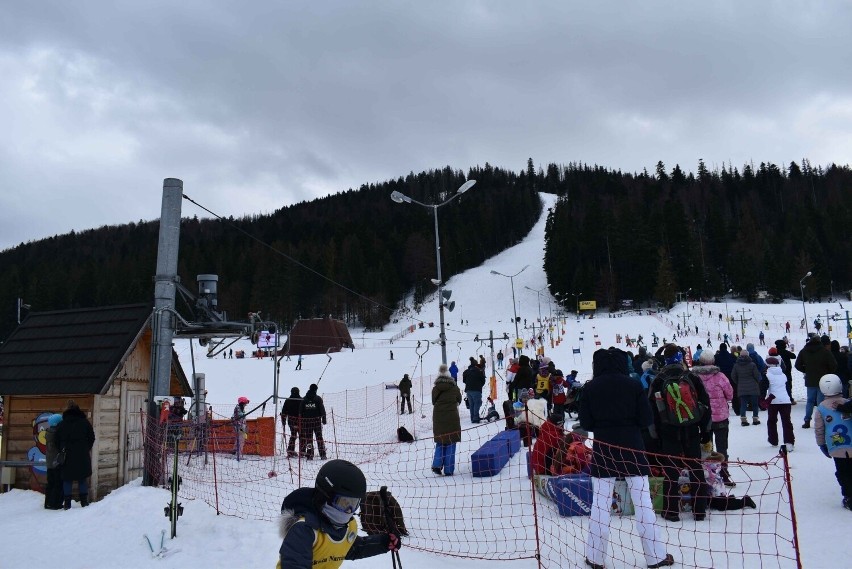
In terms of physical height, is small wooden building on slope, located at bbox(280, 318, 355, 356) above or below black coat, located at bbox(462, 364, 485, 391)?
above

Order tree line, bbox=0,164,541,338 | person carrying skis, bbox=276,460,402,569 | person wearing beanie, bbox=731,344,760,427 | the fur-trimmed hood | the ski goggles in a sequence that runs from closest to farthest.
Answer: person carrying skis, bbox=276,460,402,569
the ski goggles
the fur-trimmed hood
person wearing beanie, bbox=731,344,760,427
tree line, bbox=0,164,541,338

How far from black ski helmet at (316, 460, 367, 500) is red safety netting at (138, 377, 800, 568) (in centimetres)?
234

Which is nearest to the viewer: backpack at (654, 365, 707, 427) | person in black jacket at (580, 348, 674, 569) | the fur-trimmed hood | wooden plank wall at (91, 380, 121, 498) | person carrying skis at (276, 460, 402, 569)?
person carrying skis at (276, 460, 402, 569)

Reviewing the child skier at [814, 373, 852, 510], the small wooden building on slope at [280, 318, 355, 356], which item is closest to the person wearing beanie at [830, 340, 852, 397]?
the child skier at [814, 373, 852, 510]

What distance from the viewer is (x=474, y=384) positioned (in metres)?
14.8

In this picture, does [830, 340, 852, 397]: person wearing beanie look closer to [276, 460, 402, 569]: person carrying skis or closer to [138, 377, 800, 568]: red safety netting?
[138, 377, 800, 568]: red safety netting

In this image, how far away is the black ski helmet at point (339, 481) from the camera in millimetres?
2852

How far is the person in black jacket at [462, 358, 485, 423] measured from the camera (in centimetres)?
1466

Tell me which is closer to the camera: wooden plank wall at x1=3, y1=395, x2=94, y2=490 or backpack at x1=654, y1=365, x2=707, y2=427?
backpack at x1=654, y1=365, x2=707, y2=427

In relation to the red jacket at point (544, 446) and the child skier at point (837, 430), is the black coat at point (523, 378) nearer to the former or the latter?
the red jacket at point (544, 446)

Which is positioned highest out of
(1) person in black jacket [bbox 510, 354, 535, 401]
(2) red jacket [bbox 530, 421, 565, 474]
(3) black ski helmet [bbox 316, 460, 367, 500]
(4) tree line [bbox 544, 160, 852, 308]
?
(4) tree line [bbox 544, 160, 852, 308]

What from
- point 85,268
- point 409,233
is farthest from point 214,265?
point 409,233

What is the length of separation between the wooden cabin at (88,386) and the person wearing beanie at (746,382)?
1018 cm

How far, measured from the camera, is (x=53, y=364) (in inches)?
426
